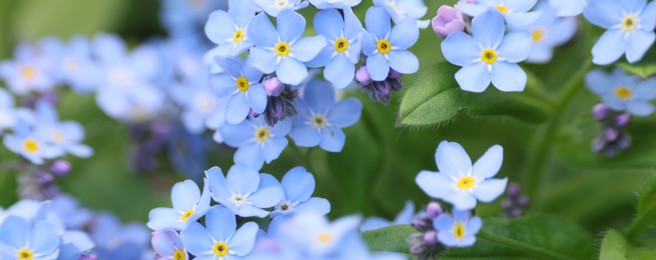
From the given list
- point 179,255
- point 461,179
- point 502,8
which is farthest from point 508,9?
point 179,255

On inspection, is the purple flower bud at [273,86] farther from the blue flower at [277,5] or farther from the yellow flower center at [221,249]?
the yellow flower center at [221,249]

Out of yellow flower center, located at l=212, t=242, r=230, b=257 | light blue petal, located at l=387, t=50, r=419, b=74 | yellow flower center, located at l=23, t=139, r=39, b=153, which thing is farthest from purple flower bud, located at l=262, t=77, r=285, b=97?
yellow flower center, located at l=23, t=139, r=39, b=153

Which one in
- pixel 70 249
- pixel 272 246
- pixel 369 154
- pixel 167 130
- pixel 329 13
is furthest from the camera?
pixel 167 130

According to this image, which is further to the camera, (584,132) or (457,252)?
(584,132)

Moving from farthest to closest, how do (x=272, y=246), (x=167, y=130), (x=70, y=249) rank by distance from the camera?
(x=167, y=130) < (x=70, y=249) < (x=272, y=246)

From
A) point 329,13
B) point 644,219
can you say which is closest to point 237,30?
point 329,13

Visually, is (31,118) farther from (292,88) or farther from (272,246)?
(272,246)

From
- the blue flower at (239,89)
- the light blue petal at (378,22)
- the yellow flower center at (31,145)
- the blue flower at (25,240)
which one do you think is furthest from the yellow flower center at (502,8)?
the yellow flower center at (31,145)
